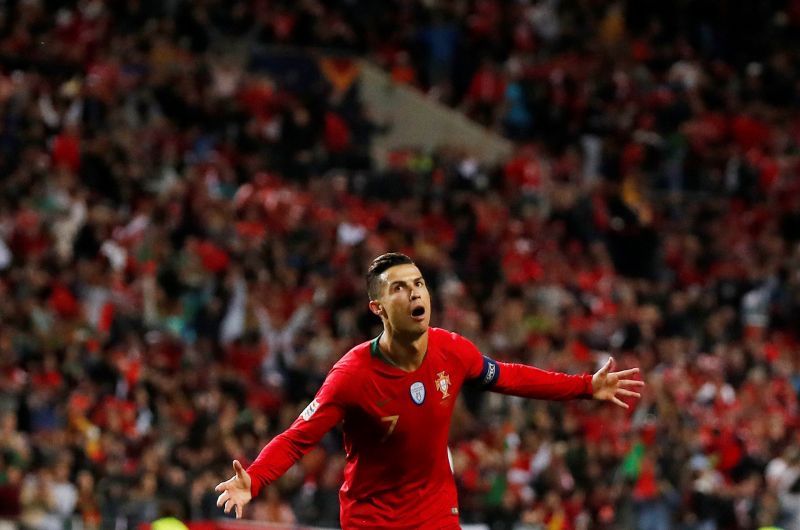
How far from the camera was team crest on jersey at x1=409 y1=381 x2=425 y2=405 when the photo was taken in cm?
716

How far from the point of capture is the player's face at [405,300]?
276 inches

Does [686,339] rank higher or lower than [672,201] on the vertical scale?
lower

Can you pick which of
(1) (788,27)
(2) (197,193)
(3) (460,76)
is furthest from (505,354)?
(1) (788,27)

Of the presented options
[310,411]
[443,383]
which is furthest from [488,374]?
[310,411]

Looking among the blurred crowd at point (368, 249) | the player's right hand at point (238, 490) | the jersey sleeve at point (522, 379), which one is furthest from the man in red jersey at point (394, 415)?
the blurred crowd at point (368, 249)

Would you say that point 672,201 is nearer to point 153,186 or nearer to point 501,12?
point 501,12

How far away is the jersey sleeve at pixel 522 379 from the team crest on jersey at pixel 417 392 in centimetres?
33

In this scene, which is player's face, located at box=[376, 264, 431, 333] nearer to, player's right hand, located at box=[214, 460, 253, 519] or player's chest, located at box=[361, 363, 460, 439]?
player's chest, located at box=[361, 363, 460, 439]

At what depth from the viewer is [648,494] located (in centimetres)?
1502

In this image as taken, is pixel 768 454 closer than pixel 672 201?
Yes

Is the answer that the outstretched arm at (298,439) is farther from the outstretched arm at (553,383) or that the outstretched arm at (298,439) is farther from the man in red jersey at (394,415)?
the outstretched arm at (553,383)

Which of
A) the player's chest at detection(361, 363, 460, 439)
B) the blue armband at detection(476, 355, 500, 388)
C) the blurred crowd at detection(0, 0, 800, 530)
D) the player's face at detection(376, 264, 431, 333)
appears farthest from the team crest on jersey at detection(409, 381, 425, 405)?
the blurred crowd at detection(0, 0, 800, 530)

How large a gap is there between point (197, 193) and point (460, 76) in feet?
23.2

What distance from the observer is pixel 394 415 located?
7.11m
